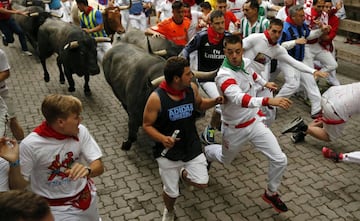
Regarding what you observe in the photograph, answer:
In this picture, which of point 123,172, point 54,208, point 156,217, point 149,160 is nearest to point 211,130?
point 149,160

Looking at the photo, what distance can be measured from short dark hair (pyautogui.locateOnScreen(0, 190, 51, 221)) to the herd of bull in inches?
133

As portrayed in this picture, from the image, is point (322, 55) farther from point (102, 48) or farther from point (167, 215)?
point (167, 215)

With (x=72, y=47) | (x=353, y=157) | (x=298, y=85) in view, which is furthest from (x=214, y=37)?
(x=72, y=47)

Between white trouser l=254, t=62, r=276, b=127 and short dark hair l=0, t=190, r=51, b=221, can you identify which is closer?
short dark hair l=0, t=190, r=51, b=221

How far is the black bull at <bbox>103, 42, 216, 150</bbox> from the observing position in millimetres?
6079

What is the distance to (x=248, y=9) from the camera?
764 centimetres

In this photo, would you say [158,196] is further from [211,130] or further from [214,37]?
[214,37]

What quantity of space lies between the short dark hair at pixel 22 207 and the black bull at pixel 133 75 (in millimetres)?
3583

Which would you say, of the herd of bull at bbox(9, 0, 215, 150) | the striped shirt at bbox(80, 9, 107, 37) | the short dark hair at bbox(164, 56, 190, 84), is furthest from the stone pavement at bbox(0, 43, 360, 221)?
the striped shirt at bbox(80, 9, 107, 37)

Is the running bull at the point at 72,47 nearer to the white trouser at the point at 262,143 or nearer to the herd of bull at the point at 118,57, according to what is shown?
the herd of bull at the point at 118,57

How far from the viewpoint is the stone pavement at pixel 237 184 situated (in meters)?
5.18

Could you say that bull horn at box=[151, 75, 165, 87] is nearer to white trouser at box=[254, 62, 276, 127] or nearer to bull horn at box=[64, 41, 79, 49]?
white trouser at box=[254, 62, 276, 127]

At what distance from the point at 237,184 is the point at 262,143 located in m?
1.08

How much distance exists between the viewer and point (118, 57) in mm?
7180
